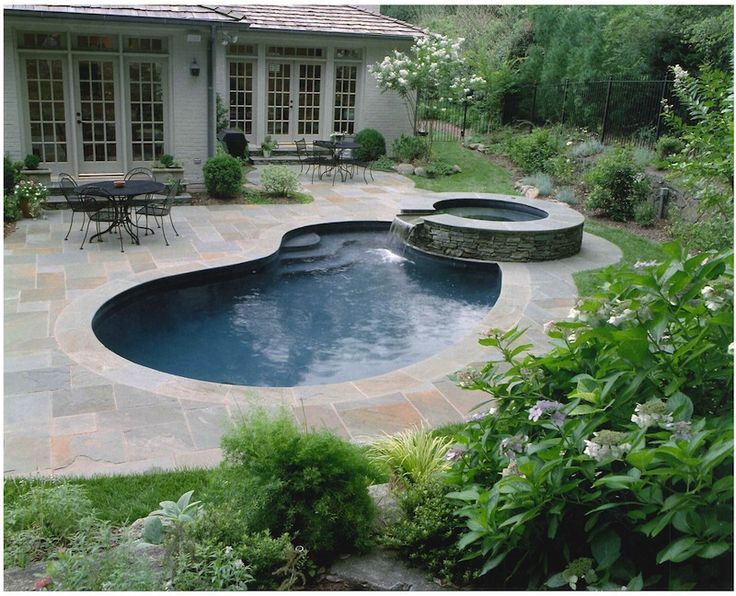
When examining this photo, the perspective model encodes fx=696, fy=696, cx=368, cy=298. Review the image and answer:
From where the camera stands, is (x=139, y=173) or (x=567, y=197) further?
(x=567, y=197)

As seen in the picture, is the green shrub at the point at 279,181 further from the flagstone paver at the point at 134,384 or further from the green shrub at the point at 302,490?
the green shrub at the point at 302,490

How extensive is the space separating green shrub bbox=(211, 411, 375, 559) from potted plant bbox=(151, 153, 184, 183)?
10.0 meters

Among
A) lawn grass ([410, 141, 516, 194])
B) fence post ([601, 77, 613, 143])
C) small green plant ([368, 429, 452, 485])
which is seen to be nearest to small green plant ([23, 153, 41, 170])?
lawn grass ([410, 141, 516, 194])

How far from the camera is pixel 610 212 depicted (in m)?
12.4

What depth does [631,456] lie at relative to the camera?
227 cm

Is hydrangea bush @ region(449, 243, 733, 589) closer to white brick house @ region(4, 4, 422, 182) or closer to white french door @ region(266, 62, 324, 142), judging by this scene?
white brick house @ region(4, 4, 422, 182)

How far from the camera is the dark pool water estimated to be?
6.78 m

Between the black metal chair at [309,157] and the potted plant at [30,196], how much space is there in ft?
18.5

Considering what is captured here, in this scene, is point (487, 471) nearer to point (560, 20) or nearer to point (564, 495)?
point (564, 495)

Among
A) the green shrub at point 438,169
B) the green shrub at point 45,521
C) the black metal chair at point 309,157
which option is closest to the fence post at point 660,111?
the green shrub at point 438,169

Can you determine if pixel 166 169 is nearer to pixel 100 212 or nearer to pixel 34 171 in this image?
pixel 34 171

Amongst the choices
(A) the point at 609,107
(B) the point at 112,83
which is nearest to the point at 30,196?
(B) the point at 112,83

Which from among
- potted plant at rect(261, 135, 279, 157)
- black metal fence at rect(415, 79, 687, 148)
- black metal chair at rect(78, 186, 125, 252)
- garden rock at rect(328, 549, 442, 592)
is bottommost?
garden rock at rect(328, 549, 442, 592)

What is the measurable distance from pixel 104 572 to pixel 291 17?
16071mm
